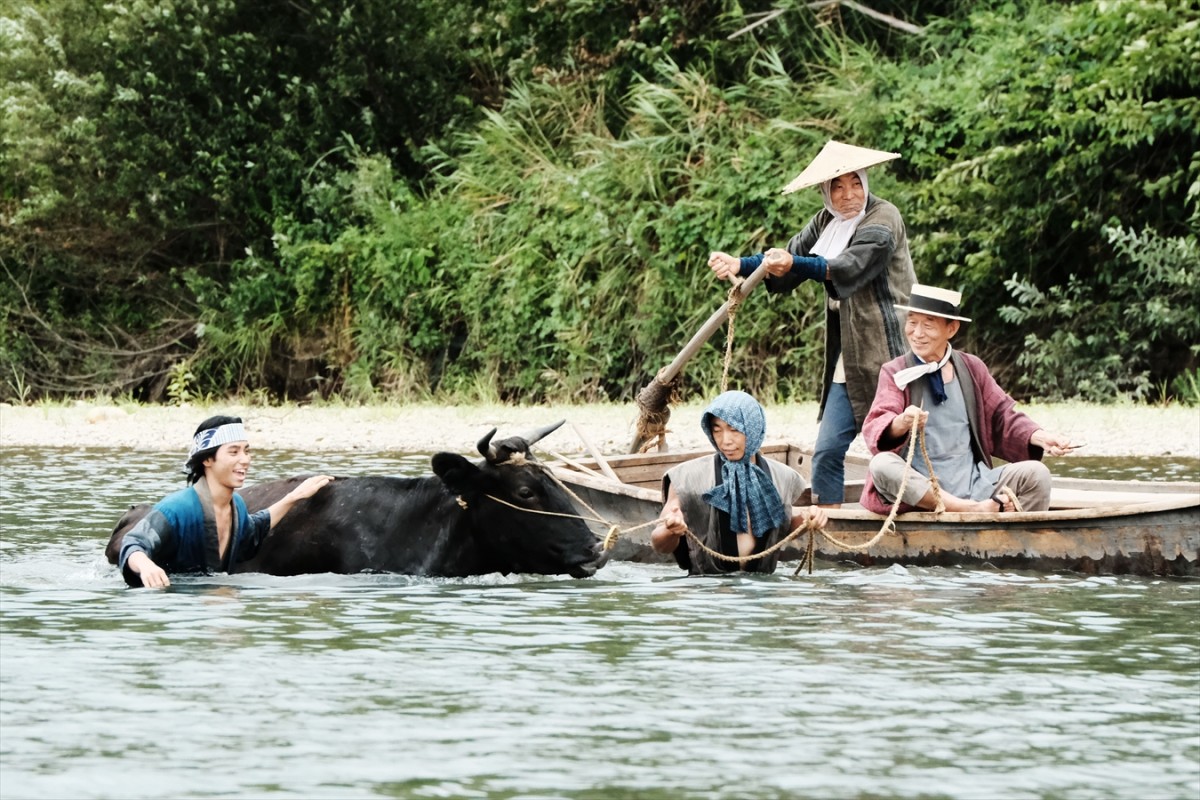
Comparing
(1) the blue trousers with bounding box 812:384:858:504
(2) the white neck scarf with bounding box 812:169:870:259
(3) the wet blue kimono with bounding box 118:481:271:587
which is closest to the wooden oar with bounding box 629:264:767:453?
(2) the white neck scarf with bounding box 812:169:870:259

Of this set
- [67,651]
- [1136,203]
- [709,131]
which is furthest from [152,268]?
[67,651]

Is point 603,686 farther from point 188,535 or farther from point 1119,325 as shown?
point 1119,325

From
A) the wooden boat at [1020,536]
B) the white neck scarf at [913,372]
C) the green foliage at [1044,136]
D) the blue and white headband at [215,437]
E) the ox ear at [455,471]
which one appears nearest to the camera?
the blue and white headband at [215,437]

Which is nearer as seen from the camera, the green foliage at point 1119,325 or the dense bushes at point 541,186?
the green foliage at point 1119,325

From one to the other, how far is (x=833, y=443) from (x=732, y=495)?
1545 millimetres

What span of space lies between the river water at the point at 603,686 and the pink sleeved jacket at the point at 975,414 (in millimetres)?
662

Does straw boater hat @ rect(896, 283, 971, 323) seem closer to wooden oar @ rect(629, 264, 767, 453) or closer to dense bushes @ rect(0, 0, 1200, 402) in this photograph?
wooden oar @ rect(629, 264, 767, 453)

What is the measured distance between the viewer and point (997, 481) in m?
10.1

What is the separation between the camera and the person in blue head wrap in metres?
9.40

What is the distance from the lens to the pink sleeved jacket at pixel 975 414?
9750 millimetres

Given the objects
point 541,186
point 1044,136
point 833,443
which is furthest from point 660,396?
point 541,186

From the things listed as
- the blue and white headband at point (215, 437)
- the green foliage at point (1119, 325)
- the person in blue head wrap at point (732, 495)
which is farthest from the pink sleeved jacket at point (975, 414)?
the green foliage at point (1119, 325)

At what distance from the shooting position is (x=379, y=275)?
26.5 m

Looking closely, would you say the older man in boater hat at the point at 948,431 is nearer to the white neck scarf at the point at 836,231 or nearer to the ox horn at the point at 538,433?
the white neck scarf at the point at 836,231
